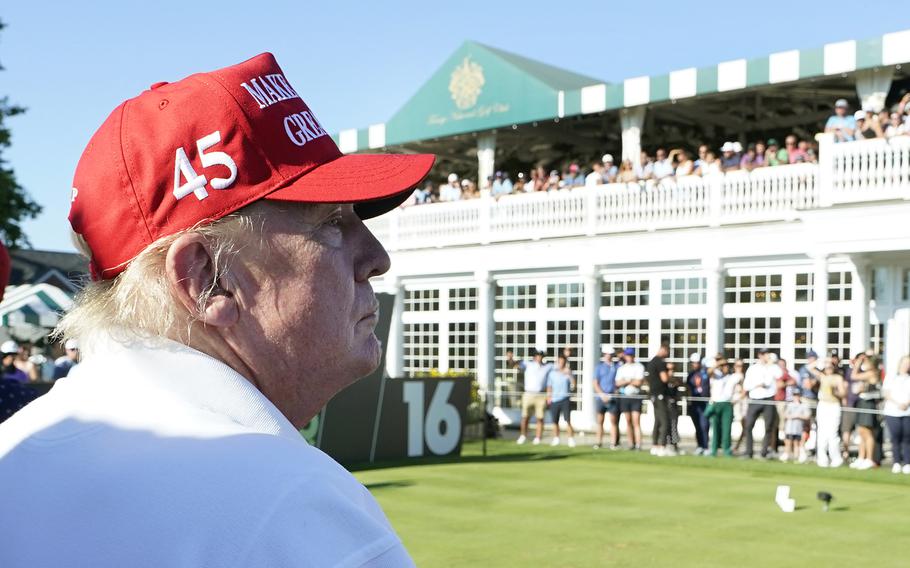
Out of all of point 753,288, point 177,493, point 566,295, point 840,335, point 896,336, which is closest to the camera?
point 177,493

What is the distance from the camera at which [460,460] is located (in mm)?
18328

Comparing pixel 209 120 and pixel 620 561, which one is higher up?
pixel 209 120

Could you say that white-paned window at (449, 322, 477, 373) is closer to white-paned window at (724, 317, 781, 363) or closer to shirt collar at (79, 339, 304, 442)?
white-paned window at (724, 317, 781, 363)

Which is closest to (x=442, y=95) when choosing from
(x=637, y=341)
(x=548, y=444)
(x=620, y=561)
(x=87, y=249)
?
(x=637, y=341)

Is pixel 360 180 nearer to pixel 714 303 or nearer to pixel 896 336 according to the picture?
pixel 896 336

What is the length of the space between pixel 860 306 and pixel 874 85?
15.8ft

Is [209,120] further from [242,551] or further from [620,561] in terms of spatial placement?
[620,561]

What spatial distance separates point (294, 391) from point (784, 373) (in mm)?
19159

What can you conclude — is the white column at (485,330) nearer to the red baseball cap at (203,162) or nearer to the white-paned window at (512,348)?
the white-paned window at (512,348)

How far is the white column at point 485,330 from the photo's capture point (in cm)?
2764

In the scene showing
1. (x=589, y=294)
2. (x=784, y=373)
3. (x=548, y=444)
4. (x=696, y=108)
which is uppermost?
(x=696, y=108)

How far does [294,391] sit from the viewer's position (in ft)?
5.05

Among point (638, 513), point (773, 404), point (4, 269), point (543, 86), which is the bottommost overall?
point (638, 513)

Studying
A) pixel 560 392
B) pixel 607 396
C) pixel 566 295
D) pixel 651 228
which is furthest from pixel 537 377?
pixel 566 295
